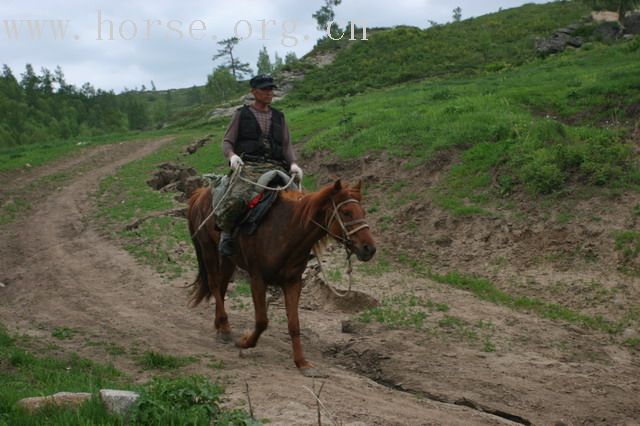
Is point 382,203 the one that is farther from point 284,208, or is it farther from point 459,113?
point 284,208

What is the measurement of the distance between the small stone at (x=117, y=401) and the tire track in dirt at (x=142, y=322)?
1008 mm

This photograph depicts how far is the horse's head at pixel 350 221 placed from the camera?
225 inches

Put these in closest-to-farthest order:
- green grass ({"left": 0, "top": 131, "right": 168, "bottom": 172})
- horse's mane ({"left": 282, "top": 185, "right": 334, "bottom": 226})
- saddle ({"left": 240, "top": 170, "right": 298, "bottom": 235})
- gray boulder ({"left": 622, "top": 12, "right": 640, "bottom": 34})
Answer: horse's mane ({"left": 282, "top": 185, "right": 334, "bottom": 226})
saddle ({"left": 240, "top": 170, "right": 298, "bottom": 235})
green grass ({"left": 0, "top": 131, "right": 168, "bottom": 172})
gray boulder ({"left": 622, "top": 12, "right": 640, "bottom": 34})

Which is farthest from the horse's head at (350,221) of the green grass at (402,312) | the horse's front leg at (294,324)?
the green grass at (402,312)

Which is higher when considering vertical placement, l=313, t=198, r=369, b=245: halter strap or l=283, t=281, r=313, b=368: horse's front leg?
l=313, t=198, r=369, b=245: halter strap

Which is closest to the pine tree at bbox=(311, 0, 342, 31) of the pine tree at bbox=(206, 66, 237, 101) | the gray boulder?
the pine tree at bbox=(206, 66, 237, 101)

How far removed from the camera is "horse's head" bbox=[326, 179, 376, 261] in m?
5.72

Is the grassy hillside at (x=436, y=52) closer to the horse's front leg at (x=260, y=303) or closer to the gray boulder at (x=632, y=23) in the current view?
the gray boulder at (x=632, y=23)

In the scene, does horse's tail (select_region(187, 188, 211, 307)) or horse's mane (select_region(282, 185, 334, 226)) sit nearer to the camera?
horse's mane (select_region(282, 185, 334, 226))

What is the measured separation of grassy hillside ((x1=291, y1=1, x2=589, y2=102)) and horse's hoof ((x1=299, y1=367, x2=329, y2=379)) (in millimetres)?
31894

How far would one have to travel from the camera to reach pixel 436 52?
49.2m

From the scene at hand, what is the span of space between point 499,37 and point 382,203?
1676 inches

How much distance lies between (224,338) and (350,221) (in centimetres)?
278

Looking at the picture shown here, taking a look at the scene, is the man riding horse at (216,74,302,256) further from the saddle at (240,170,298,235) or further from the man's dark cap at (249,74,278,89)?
the saddle at (240,170,298,235)
